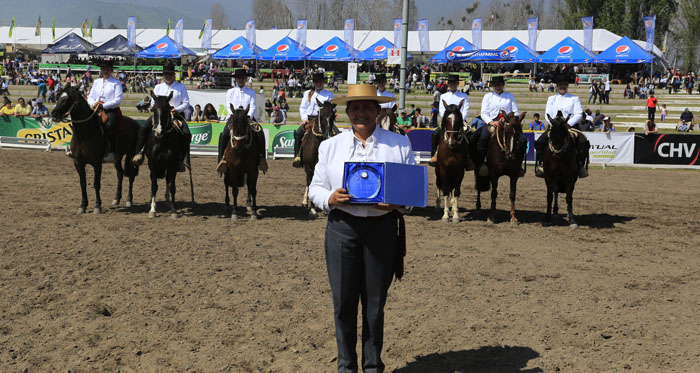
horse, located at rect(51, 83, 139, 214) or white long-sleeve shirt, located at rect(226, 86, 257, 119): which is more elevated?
white long-sleeve shirt, located at rect(226, 86, 257, 119)

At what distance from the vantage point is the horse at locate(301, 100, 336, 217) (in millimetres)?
13891

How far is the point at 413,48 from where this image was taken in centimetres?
6391

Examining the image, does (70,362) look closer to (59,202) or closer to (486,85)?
(59,202)

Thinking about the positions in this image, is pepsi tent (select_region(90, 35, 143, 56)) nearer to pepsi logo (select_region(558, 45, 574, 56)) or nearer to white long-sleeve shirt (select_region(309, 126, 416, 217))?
pepsi logo (select_region(558, 45, 574, 56))

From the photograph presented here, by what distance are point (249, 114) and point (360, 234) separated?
8896 mm

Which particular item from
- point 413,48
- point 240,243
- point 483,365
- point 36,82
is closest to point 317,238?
point 240,243

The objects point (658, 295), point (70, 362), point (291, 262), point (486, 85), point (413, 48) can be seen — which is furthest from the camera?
point (413, 48)

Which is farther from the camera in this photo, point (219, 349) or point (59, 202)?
point (59, 202)

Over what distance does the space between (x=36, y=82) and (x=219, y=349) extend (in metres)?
51.7

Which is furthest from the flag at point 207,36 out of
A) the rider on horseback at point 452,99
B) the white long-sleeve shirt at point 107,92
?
the rider on horseback at point 452,99

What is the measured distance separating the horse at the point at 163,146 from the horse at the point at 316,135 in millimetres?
2525

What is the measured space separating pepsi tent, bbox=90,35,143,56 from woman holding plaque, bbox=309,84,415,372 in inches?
1832

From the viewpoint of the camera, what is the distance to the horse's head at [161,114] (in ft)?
43.0

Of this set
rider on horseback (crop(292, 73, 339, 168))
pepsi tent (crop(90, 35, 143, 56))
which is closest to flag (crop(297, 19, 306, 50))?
pepsi tent (crop(90, 35, 143, 56))
